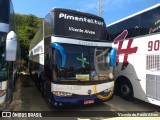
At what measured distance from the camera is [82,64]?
6852mm

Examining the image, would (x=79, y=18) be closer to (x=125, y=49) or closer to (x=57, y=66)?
(x=57, y=66)

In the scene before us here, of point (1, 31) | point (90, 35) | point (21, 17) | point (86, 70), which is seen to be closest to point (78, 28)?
point (90, 35)

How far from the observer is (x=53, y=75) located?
6.51 meters

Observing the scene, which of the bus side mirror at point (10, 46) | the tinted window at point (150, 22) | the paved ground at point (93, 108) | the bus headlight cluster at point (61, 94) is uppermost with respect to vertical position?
the tinted window at point (150, 22)

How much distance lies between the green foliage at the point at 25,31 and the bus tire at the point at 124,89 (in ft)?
41.1

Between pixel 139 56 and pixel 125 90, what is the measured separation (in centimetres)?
180

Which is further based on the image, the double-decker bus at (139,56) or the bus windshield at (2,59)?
the double-decker bus at (139,56)

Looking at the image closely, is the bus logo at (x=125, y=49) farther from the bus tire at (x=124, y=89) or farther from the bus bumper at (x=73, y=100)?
the bus bumper at (x=73, y=100)

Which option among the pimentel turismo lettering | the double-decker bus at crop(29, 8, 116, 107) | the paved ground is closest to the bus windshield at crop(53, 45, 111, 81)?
the double-decker bus at crop(29, 8, 116, 107)

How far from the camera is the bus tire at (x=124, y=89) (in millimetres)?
8742

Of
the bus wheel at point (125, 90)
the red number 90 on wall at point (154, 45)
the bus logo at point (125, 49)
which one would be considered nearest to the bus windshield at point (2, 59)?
the red number 90 on wall at point (154, 45)

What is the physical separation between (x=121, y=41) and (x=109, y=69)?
94.6 inches

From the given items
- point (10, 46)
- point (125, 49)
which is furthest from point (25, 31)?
point (10, 46)

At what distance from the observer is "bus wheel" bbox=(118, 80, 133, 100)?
8712 mm
